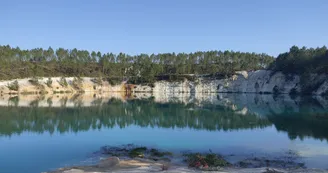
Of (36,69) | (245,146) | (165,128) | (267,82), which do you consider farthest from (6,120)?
(267,82)

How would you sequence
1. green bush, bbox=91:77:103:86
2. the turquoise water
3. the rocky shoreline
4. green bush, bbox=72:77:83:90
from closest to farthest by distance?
the rocky shoreline, the turquoise water, green bush, bbox=72:77:83:90, green bush, bbox=91:77:103:86

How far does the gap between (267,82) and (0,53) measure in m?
113

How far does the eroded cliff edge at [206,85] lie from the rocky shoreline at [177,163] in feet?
290

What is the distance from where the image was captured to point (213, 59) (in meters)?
170

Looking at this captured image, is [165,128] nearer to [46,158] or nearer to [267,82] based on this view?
[46,158]

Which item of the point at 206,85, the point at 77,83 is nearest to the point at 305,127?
the point at 206,85

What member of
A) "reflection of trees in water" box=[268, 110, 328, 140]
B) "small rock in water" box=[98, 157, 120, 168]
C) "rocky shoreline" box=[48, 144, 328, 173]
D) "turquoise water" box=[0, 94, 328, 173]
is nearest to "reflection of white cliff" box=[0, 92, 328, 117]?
"reflection of trees in water" box=[268, 110, 328, 140]

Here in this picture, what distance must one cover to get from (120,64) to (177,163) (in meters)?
144

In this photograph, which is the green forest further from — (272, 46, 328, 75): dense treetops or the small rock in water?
the small rock in water

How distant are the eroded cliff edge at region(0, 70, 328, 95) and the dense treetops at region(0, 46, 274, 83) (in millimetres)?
4991

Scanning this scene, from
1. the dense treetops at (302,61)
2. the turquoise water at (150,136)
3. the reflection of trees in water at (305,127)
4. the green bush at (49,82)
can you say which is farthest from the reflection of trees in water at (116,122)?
the green bush at (49,82)

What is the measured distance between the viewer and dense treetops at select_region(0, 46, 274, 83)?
136250 mm

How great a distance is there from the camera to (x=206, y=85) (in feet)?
443

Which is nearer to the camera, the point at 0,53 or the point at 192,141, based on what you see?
the point at 192,141
